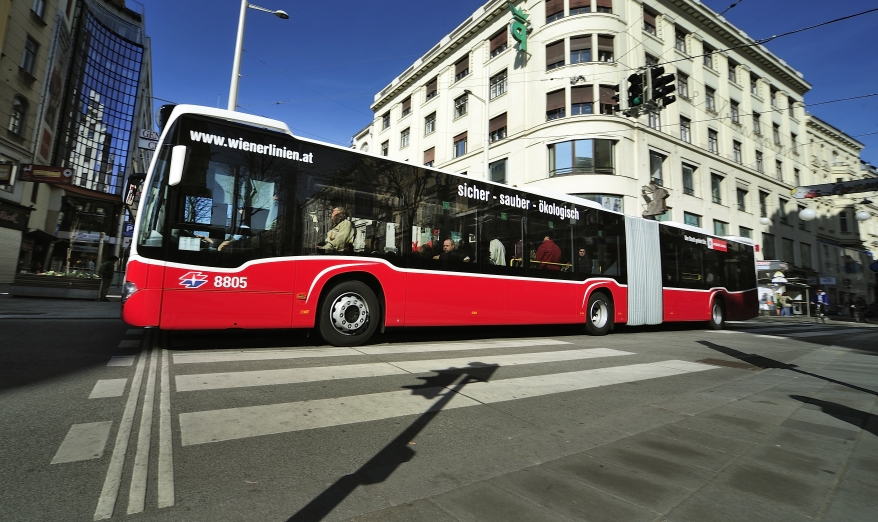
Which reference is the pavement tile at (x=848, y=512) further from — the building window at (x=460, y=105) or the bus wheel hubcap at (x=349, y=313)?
the building window at (x=460, y=105)

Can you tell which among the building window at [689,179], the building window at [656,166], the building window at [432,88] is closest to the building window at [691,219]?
the building window at [689,179]

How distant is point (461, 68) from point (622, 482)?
104 ft

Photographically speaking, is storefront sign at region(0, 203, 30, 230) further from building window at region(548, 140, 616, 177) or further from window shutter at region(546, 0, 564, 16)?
window shutter at region(546, 0, 564, 16)

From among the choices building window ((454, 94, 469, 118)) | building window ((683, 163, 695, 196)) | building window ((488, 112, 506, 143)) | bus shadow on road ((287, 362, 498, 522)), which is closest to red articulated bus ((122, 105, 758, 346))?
bus shadow on road ((287, 362, 498, 522))

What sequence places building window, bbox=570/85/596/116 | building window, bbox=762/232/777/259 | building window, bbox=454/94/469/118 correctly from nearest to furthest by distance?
building window, bbox=570/85/596/116 < building window, bbox=454/94/469/118 < building window, bbox=762/232/777/259

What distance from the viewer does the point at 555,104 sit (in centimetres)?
2342

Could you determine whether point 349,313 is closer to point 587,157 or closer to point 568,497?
point 568,497

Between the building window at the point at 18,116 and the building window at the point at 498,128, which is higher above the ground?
the building window at the point at 498,128

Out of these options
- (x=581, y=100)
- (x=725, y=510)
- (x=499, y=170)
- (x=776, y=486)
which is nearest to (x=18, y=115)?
(x=499, y=170)

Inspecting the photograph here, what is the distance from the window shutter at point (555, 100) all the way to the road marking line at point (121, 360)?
23300 millimetres

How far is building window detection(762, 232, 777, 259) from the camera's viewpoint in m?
31.3

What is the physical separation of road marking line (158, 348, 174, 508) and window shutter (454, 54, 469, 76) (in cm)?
3042

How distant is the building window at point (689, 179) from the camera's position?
25.8 metres

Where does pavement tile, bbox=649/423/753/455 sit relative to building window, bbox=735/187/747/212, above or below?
below
